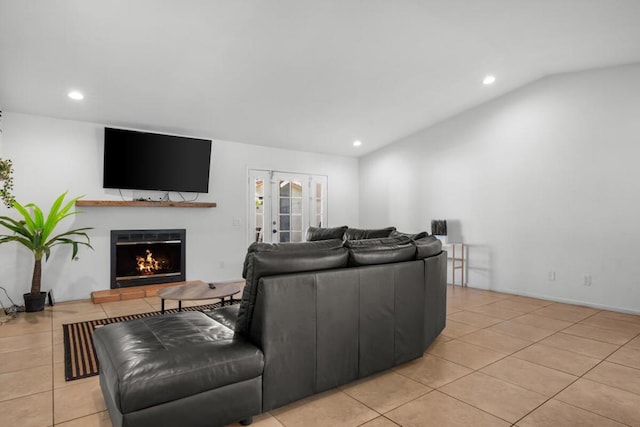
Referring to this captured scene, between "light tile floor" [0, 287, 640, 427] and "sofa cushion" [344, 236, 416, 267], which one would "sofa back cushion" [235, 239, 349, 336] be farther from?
"light tile floor" [0, 287, 640, 427]

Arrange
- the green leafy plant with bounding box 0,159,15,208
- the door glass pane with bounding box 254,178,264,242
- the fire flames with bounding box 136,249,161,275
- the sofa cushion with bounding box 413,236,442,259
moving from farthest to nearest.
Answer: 1. the door glass pane with bounding box 254,178,264,242
2. the fire flames with bounding box 136,249,161,275
3. the green leafy plant with bounding box 0,159,15,208
4. the sofa cushion with bounding box 413,236,442,259

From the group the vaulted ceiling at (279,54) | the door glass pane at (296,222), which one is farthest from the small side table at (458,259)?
the door glass pane at (296,222)

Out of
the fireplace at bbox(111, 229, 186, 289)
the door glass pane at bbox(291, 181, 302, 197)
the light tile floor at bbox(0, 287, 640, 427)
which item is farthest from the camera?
the door glass pane at bbox(291, 181, 302, 197)

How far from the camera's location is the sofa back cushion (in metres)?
2.15

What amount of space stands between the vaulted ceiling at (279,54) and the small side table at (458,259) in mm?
2430

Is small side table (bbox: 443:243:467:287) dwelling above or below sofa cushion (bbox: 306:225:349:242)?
below

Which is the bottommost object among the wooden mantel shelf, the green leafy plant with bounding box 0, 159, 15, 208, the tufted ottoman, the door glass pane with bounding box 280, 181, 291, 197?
the tufted ottoman

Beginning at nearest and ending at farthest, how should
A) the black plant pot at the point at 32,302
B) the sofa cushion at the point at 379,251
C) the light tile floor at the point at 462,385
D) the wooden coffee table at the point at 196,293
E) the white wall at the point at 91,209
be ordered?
the light tile floor at the point at 462,385, the sofa cushion at the point at 379,251, the wooden coffee table at the point at 196,293, the black plant pot at the point at 32,302, the white wall at the point at 91,209

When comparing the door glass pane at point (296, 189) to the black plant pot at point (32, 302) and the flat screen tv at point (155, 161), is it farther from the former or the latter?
the black plant pot at point (32, 302)

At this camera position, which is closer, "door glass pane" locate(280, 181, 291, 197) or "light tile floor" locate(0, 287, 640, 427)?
"light tile floor" locate(0, 287, 640, 427)

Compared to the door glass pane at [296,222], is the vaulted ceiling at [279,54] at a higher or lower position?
higher

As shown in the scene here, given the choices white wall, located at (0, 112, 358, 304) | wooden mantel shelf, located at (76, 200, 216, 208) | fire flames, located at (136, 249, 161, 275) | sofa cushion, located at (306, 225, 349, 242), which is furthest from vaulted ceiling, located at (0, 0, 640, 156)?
fire flames, located at (136, 249, 161, 275)

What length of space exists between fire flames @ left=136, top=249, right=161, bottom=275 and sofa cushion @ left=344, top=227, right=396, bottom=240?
3062 millimetres

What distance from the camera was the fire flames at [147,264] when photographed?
5.57m
